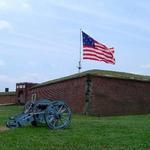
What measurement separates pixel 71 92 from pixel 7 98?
24053 millimetres

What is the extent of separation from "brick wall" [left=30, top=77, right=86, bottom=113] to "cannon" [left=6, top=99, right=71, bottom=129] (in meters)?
13.1

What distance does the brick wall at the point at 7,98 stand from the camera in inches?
2066

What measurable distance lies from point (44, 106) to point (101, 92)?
516 inches

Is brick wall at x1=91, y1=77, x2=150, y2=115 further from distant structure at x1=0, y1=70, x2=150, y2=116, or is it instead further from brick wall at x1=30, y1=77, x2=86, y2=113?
brick wall at x1=30, y1=77, x2=86, y2=113

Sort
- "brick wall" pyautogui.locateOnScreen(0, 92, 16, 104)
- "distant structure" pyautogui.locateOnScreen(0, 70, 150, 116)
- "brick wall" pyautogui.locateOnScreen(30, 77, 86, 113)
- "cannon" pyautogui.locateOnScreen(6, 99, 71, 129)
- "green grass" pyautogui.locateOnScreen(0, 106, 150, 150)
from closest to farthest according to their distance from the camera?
"green grass" pyautogui.locateOnScreen(0, 106, 150, 150), "cannon" pyautogui.locateOnScreen(6, 99, 71, 129), "distant structure" pyautogui.locateOnScreen(0, 70, 150, 116), "brick wall" pyautogui.locateOnScreen(30, 77, 86, 113), "brick wall" pyautogui.locateOnScreen(0, 92, 16, 104)

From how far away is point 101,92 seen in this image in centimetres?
2909

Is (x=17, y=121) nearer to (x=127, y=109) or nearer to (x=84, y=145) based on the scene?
(x=84, y=145)

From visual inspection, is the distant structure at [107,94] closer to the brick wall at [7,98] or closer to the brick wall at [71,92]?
the brick wall at [71,92]

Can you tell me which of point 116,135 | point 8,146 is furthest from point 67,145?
point 116,135

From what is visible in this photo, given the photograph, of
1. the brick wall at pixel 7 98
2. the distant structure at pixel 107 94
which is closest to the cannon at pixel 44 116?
the distant structure at pixel 107 94

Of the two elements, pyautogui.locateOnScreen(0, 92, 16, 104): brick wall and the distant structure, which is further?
pyautogui.locateOnScreen(0, 92, 16, 104): brick wall

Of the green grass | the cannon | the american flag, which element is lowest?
the green grass

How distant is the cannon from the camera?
51.7ft

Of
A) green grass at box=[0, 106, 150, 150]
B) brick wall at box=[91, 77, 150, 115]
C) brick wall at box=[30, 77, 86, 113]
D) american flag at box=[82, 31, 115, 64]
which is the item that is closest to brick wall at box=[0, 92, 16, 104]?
brick wall at box=[30, 77, 86, 113]
